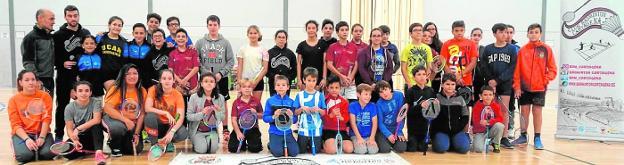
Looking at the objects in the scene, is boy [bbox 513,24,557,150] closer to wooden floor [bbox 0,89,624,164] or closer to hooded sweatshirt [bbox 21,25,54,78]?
wooden floor [bbox 0,89,624,164]

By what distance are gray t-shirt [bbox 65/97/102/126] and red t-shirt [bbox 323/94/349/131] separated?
7.91 feet

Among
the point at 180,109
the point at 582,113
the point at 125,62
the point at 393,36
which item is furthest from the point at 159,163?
the point at 393,36

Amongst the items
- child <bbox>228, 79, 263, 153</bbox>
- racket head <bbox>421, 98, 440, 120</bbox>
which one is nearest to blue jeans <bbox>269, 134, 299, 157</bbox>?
child <bbox>228, 79, 263, 153</bbox>

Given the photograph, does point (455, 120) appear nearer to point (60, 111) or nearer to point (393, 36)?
point (60, 111)

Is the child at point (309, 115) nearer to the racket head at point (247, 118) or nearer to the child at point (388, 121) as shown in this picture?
the racket head at point (247, 118)

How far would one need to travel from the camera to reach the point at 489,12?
54.7 feet

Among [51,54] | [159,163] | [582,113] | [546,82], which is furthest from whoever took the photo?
[582,113]

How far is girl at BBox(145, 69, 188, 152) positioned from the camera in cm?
532

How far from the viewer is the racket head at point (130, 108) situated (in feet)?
17.4

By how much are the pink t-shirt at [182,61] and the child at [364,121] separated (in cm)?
200

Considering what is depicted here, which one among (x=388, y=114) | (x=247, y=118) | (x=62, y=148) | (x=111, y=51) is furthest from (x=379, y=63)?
(x=62, y=148)

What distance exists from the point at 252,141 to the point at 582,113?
14.7ft

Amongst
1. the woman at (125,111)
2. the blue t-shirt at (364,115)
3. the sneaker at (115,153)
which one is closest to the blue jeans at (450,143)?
the blue t-shirt at (364,115)

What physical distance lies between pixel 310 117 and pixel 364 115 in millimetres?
613
